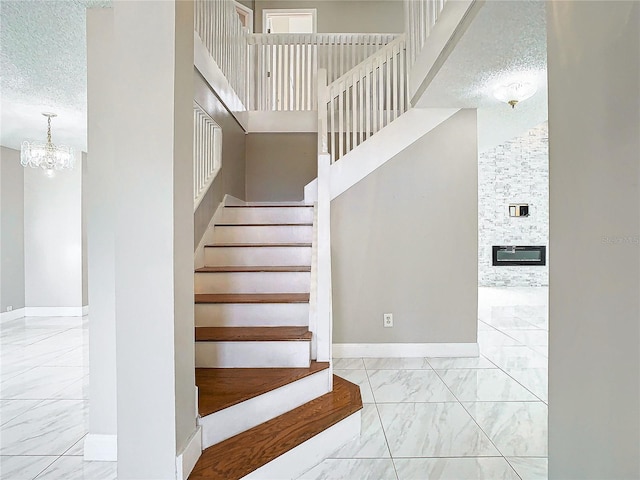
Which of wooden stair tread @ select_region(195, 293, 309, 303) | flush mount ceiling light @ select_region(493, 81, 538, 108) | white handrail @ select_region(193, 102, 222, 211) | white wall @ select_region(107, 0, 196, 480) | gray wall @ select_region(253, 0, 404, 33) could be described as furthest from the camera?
gray wall @ select_region(253, 0, 404, 33)

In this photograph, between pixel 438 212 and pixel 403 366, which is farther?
pixel 438 212

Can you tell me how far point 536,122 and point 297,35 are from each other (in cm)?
302

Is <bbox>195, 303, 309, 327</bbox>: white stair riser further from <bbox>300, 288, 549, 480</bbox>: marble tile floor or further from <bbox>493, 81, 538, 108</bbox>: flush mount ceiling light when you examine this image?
<bbox>493, 81, 538, 108</bbox>: flush mount ceiling light

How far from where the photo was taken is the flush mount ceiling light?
258 cm

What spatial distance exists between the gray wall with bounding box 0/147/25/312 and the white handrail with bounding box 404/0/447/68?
224 inches

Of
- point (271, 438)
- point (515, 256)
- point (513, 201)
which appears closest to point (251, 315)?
point (271, 438)

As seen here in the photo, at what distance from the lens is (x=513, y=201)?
26.7 ft

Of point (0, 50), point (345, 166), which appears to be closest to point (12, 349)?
point (0, 50)

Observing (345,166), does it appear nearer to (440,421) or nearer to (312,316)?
(312,316)

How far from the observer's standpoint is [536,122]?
146 inches

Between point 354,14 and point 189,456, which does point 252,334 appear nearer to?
point 189,456

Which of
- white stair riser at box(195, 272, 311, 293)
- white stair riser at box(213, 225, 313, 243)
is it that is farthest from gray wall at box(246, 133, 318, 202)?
white stair riser at box(195, 272, 311, 293)

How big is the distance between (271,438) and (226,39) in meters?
3.51

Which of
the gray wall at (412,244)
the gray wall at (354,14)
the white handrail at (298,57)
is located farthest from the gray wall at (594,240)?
the gray wall at (354,14)
